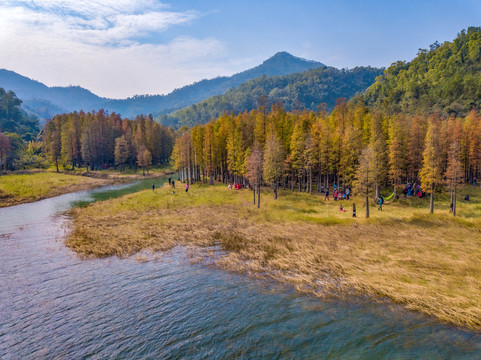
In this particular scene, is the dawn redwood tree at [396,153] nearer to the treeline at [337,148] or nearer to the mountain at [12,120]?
the treeline at [337,148]

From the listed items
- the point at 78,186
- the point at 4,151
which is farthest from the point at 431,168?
the point at 4,151

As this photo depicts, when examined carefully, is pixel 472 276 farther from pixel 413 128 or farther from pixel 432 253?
pixel 413 128

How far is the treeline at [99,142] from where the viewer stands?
4503 inches

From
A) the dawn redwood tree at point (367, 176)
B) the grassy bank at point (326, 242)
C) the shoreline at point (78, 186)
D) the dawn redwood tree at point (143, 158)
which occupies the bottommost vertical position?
the grassy bank at point (326, 242)

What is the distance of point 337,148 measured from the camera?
6219cm

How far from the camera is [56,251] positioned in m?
29.5

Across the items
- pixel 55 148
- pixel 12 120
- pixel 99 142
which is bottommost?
pixel 55 148

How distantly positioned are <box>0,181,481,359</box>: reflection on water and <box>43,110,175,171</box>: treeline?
9257 centimetres

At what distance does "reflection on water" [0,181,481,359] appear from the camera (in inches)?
599

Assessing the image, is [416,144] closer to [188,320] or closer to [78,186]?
[188,320]

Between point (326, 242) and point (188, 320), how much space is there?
19.7 metres

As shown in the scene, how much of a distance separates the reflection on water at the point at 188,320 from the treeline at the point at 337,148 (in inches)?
1145

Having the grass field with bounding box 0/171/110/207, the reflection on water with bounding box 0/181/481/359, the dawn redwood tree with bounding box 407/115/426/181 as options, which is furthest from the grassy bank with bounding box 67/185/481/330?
the grass field with bounding box 0/171/110/207

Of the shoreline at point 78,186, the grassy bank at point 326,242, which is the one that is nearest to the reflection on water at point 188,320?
the grassy bank at point 326,242
